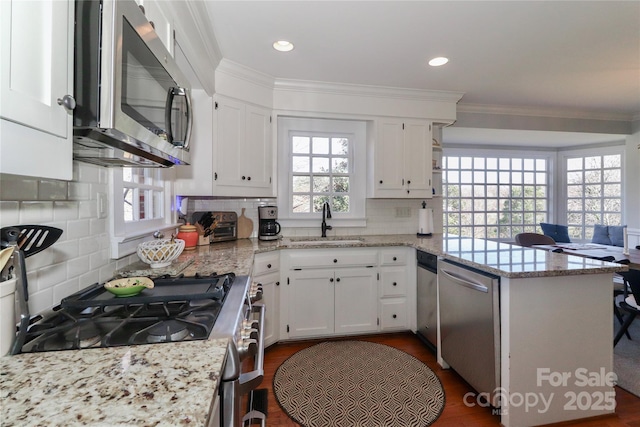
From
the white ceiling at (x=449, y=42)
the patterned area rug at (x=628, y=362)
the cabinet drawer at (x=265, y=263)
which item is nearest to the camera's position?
the white ceiling at (x=449, y=42)

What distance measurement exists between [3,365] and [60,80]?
25.8 inches

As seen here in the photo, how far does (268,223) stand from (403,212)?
1535mm

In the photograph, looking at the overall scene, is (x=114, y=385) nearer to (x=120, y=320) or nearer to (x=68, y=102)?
(x=120, y=320)

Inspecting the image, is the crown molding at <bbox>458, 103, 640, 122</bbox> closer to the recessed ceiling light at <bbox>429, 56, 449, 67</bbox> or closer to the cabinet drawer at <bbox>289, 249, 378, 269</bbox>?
the recessed ceiling light at <bbox>429, 56, 449, 67</bbox>

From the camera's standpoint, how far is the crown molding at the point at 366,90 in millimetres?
2861

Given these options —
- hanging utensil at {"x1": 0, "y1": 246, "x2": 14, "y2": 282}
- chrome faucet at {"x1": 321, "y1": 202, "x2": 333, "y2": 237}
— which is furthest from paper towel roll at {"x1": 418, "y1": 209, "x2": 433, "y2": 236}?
hanging utensil at {"x1": 0, "y1": 246, "x2": 14, "y2": 282}

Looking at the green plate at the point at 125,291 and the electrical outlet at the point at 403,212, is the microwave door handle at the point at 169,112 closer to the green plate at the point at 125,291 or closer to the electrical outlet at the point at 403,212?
the green plate at the point at 125,291

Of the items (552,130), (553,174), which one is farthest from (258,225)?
(553,174)

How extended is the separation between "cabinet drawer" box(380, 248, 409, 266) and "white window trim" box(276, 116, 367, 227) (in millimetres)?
602

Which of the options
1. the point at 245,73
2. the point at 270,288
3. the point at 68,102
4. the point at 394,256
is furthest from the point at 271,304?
the point at 68,102

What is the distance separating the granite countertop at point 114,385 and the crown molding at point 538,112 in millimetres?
3762

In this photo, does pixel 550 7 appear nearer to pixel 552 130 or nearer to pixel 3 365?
pixel 552 130

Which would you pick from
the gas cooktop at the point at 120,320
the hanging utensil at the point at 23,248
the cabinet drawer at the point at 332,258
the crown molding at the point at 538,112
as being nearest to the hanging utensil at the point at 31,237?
the hanging utensil at the point at 23,248

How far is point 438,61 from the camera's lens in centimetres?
245
